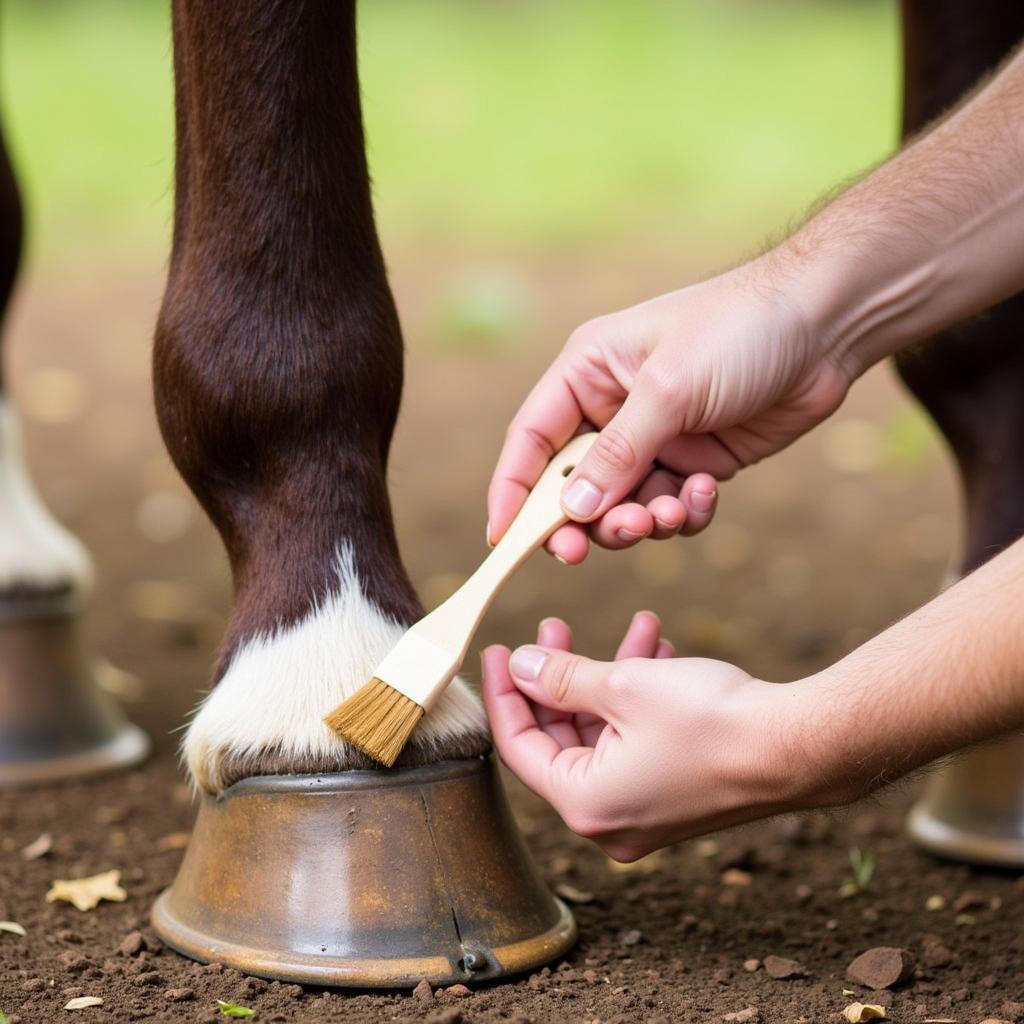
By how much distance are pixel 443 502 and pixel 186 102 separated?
2340 millimetres

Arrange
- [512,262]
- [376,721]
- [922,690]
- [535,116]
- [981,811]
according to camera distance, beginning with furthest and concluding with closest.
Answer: [535,116]
[512,262]
[981,811]
[376,721]
[922,690]

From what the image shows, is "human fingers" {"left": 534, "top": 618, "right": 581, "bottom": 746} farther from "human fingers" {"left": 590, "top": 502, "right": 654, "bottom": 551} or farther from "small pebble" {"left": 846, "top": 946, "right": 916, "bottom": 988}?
"small pebble" {"left": 846, "top": 946, "right": 916, "bottom": 988}

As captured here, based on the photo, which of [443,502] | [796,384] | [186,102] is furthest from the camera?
[443,502]

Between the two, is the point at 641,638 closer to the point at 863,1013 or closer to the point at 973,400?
the point at 863,1013

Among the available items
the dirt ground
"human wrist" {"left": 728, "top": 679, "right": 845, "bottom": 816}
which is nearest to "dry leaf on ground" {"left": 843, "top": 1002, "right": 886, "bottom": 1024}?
the dirt ground

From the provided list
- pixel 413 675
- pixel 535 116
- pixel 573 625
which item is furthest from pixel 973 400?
pixel 535 116

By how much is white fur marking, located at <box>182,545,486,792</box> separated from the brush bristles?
25mm

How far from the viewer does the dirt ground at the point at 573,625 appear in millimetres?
1290

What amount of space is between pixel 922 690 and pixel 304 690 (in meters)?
0.52

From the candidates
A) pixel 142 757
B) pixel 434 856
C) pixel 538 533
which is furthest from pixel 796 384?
pixel 142 757

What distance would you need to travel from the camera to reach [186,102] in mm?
1364

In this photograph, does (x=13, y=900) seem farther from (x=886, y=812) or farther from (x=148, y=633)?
(x=148, y=633)

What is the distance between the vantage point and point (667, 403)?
1362 mm

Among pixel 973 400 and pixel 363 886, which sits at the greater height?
pixel 973 400
